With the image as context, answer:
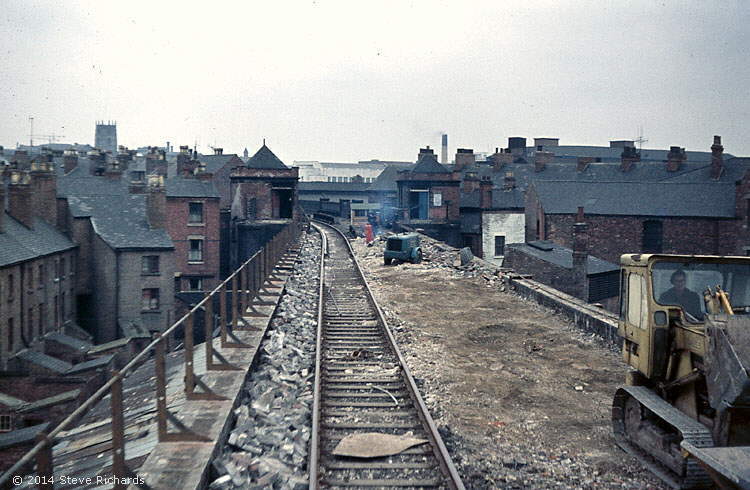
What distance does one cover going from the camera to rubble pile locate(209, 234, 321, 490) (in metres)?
7.18

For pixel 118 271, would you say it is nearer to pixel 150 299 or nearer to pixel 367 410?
pixel 150 299

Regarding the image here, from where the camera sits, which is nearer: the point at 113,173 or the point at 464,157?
the point at 113,173

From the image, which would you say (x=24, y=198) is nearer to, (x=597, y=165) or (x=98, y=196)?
(x=98, y=196)

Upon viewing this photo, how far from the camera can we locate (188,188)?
1982 inches

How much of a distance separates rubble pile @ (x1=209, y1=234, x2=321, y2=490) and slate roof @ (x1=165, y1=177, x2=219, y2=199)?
1409 inches

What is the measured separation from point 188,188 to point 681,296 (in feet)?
153

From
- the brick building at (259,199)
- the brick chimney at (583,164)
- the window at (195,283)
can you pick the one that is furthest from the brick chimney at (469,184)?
the window at (195,283)

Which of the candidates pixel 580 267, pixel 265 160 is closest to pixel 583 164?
pixel 580 267

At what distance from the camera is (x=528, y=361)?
1288 cm

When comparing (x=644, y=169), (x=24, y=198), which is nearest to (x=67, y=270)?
(x=24, y=198)

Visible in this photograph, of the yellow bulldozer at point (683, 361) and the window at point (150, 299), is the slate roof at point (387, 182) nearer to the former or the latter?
the window at point (150, 299)

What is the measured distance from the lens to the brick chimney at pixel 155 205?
42562 millimetres

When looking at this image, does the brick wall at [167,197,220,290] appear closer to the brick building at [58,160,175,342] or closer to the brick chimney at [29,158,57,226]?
the brick building at [58,160,175,342]

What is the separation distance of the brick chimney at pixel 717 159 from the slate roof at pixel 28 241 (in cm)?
4080
